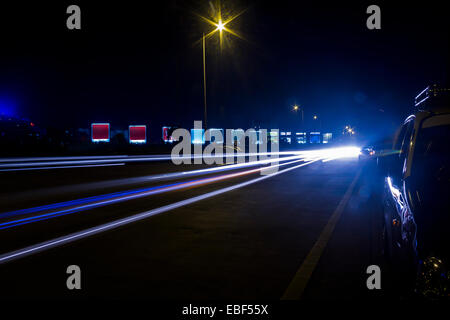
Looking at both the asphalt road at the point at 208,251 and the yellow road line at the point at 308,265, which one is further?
the asphalt road at the point at 208,251

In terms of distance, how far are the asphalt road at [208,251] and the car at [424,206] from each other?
1.08m

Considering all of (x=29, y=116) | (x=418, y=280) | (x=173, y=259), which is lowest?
(x=173, y=259)

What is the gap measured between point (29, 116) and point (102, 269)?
57.0 meters

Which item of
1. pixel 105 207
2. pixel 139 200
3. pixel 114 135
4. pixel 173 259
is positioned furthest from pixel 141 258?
pixel 114 135

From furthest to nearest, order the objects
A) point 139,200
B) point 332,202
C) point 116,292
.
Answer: point 139,200 < point 332,202 < point 116,292

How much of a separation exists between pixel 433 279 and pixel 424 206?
2.33ft

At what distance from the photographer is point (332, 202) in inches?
413

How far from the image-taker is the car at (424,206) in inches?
108

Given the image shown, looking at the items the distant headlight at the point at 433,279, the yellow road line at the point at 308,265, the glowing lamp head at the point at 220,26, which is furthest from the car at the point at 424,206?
the glowing lamp head at the point at 220,26

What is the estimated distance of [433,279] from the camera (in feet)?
8.84

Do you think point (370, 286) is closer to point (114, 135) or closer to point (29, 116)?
point (114, 135)

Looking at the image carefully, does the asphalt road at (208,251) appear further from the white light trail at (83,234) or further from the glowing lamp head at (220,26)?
the glowing lamp head at (220,26)

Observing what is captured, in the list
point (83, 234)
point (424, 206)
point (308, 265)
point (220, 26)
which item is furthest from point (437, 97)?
point (220, 26)

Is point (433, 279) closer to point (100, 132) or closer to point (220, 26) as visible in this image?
point (220, 26)
